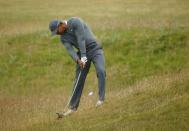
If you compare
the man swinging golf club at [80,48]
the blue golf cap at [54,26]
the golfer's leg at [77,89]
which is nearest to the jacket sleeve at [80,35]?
the man swinging golf club at [80,48]

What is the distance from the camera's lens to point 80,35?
14188 millimetres

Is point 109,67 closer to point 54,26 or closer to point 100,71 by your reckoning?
point 100,71

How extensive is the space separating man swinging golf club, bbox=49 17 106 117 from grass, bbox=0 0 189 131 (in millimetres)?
411

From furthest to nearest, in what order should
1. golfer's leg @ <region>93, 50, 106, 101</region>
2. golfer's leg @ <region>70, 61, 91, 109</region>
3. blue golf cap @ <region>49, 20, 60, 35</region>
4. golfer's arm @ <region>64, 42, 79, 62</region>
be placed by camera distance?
golfer's leg @ <region>70, 61, 91, 109</region> < golfer's leg @ <region>93, 50, 106, 101</region> < golfer's arm @ <region>64, 42, 79, 62</region> < blue golf cap @ <region>49, 20, 60, 35</region>

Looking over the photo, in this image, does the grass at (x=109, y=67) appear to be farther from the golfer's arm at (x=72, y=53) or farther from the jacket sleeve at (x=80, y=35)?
the jacket sleeve at (x=80, y=35)

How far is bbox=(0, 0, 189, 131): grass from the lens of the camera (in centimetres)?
1284

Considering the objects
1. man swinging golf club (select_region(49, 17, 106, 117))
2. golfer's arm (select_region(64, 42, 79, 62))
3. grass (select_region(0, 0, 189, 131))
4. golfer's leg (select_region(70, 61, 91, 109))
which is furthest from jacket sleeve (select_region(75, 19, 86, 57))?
grass (select_region(0, 0, 189, 131))

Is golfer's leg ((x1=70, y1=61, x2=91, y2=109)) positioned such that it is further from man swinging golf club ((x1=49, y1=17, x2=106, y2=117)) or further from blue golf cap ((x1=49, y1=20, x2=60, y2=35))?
blue golf cap ((x1=49, y1=20, x2=60, y2=35))

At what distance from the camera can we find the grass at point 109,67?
1284 cm

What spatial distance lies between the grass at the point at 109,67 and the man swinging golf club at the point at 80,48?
41 centimetres

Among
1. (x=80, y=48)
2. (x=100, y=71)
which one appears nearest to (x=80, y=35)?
(x=80, y=48)

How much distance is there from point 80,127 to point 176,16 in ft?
71.0

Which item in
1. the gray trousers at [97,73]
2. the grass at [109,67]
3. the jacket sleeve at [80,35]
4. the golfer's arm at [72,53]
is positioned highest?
the jacket sleeve at [80,35]

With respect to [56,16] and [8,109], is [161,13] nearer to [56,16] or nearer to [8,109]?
[56,16]
